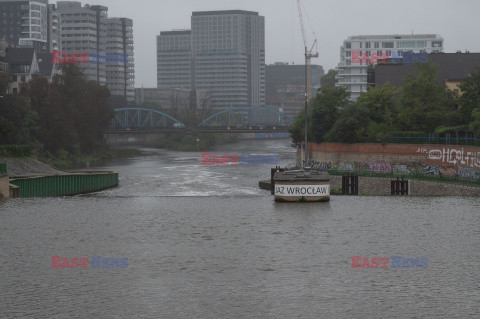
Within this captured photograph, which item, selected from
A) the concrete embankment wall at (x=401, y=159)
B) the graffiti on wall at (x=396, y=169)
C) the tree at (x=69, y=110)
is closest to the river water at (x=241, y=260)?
the graffiti on wall at (x=396, y=169)

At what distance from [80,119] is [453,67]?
70.4 metres

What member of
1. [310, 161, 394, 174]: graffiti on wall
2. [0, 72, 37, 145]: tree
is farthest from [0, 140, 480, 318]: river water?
[0, 72, 37, 145]: tree

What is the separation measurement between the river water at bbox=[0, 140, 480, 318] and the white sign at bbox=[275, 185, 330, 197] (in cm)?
102

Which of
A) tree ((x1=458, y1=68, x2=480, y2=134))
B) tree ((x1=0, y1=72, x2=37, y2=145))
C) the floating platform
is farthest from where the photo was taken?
tree ((x1=0, y1=72, x2=37, y2=145))

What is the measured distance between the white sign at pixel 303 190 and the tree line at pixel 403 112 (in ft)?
113

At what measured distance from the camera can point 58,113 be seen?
11431cm

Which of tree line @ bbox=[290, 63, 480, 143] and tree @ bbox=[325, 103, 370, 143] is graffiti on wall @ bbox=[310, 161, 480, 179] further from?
tree line @ bbox=[290, 63, 480, 143]

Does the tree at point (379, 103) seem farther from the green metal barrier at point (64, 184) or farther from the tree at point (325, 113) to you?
the green metal barrier at point (64, 184)

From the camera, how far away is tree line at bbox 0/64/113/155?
9350cm

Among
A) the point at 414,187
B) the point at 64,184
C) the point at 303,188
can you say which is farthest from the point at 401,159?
the point at 64,184

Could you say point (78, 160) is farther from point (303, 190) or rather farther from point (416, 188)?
point (303, 190)

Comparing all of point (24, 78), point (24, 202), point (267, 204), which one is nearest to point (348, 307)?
point (267, 204)

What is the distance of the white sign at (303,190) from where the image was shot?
42375 millimetres

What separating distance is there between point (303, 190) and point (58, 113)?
267ft
